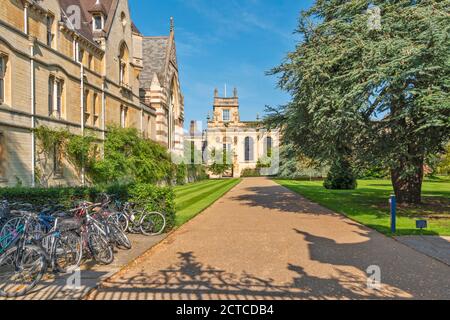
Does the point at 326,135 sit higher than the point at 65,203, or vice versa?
the point at 326,135

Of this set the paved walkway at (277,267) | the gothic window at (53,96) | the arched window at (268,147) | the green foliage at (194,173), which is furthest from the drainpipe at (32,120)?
the arched window at (268,147)

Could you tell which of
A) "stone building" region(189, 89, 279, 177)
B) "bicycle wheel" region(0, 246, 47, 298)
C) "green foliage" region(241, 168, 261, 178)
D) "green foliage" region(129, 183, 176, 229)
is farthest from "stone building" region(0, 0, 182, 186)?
"stone building" region(189, 89, 279, 177)

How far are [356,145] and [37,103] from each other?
14961mm

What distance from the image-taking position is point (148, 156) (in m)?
25.0

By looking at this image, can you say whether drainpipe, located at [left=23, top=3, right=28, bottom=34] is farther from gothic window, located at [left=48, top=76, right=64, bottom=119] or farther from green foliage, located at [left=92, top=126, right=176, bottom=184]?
green foliage, located at [left=92, top=126, right=176, bottom=184]

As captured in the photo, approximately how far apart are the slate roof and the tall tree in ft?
79.7

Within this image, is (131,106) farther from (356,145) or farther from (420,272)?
(420,272)

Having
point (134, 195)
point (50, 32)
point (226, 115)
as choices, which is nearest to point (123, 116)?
point (50, 32)

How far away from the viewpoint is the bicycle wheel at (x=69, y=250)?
6.03 metres

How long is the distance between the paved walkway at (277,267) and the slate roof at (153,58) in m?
29.0

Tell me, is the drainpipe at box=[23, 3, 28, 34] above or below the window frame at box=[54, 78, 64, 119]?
above

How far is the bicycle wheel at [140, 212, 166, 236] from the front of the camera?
9.74 metres

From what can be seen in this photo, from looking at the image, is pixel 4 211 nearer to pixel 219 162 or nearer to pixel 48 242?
pixel 48 242
